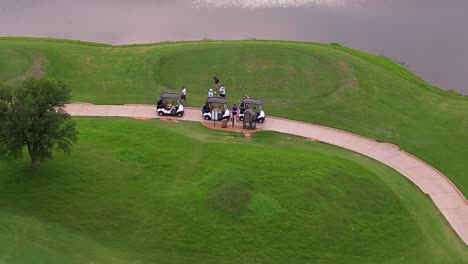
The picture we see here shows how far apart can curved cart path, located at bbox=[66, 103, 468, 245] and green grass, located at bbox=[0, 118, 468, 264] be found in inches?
A: 44.2

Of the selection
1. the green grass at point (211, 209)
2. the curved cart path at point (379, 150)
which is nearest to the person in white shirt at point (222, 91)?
the curved cart path at point (379, 150)

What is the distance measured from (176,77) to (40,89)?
65.7 feet

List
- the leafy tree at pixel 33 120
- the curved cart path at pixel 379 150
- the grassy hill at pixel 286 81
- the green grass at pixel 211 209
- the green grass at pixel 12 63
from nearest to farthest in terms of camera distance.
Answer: the green grass at pixel 211 209 → the leafy tree at pixel 33 120 → the curved cart path at pixel 379 150 → the grassy hill at pixel 286 81 → the green grass at pixel 12 63

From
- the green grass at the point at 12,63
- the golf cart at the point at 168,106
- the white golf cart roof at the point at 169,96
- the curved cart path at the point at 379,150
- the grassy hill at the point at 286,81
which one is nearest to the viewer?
the curved cart path at the point at 379,150

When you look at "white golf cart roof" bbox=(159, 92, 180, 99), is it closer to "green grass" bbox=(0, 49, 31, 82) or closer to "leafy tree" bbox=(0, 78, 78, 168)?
"leafy tree" bbox=(0, 78, 78, 168)

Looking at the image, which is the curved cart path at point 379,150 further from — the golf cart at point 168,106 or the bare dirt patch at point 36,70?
the bare dirt patch at point 36,70

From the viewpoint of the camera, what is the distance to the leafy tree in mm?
30688

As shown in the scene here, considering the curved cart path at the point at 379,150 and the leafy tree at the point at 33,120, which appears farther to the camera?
the curved cart path at the point at 379,150

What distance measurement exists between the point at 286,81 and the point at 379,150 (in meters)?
13.7

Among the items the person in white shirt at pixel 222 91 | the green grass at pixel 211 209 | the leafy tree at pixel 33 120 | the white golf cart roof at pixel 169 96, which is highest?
the person in white shirt at pixel 222 91

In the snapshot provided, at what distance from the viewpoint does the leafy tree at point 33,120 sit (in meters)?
30.7

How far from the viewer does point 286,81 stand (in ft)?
167

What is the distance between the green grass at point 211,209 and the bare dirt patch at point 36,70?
1681 centimetres

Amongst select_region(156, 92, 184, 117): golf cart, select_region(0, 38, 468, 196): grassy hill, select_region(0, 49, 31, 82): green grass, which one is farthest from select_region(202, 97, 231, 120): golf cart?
select_region(0, 49, 31, 82): green grass
